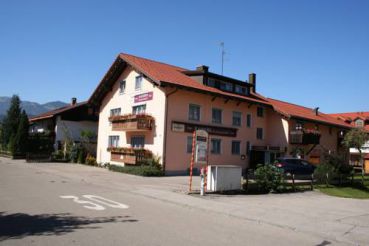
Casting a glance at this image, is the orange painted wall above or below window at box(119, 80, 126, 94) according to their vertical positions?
below

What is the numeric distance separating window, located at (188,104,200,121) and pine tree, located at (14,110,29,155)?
20243 mm

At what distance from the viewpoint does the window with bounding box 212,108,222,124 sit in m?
30.1

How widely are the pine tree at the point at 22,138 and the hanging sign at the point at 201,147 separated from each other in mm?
28070

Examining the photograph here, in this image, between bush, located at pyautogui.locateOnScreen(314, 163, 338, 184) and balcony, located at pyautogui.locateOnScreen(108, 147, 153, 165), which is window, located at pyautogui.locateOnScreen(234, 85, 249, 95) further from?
bush, located at pyautogui.locateOnScreen(314, 163, 338, 184)

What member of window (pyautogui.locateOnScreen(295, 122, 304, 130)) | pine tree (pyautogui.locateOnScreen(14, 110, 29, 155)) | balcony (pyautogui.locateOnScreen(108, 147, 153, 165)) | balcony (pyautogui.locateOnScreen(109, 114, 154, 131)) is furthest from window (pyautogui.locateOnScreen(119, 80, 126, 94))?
window (pyautogui.locateOnScreen(295, 122, 304, 130))

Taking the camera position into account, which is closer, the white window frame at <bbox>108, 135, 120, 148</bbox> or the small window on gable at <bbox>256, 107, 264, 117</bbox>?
the white window frame at <bbox>108, 135, 120, 148</bbox>

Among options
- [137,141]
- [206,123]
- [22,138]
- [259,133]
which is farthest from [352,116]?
[22,138]

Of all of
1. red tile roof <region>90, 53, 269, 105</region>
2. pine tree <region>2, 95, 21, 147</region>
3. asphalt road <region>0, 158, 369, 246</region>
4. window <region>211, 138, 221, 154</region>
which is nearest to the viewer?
asphalt road <region>0, 158, 369, 246</region>

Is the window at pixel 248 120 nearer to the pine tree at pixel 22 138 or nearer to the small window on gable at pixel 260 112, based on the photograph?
the small window on gable at pixel 260 112

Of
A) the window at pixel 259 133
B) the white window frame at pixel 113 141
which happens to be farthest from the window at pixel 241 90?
the white window frame at pixel 113 141

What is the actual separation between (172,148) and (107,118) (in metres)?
10.5

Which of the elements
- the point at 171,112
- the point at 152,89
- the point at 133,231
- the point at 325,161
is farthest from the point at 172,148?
the point at 133,231

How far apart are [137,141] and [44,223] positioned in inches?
812

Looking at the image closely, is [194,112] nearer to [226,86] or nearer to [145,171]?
[226,86]
